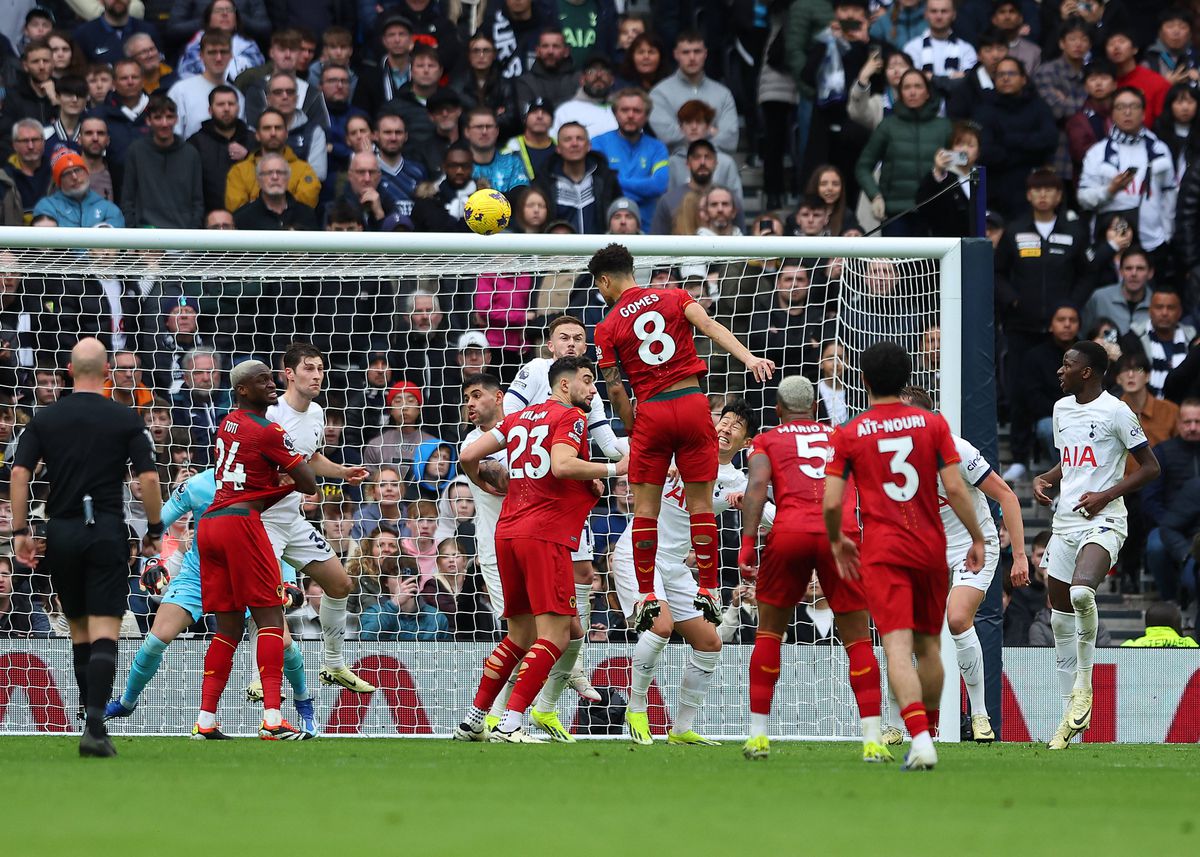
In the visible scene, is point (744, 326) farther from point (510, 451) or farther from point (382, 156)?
point (382, 156)

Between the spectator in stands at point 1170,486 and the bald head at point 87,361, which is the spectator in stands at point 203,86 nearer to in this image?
the bald head at point 87,361

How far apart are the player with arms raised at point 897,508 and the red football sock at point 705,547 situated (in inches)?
80.8

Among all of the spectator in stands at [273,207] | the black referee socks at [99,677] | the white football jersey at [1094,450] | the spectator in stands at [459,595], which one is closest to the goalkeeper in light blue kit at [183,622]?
the spectator in stands at [459,595]

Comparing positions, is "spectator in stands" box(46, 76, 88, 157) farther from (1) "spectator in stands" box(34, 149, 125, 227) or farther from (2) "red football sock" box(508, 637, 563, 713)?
(2) "red football sock" box(508, 637, 563, 713)

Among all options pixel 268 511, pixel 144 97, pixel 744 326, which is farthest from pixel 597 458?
pixel 144 97

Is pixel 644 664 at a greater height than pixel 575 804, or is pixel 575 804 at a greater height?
pixel 575 804

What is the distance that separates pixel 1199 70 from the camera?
19391 millimetres

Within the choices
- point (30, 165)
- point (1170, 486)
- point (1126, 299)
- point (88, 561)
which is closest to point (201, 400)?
point (30, 165)

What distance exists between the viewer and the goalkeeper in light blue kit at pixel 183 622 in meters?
11.6

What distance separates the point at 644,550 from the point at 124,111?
886cm

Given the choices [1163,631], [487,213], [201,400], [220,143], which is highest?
[220,143]

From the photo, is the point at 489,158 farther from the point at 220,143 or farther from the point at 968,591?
the point at 968,591

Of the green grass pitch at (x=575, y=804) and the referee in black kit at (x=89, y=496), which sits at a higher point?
the referee in black kit at (x=89, y=496)

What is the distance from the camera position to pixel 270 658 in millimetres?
10898
